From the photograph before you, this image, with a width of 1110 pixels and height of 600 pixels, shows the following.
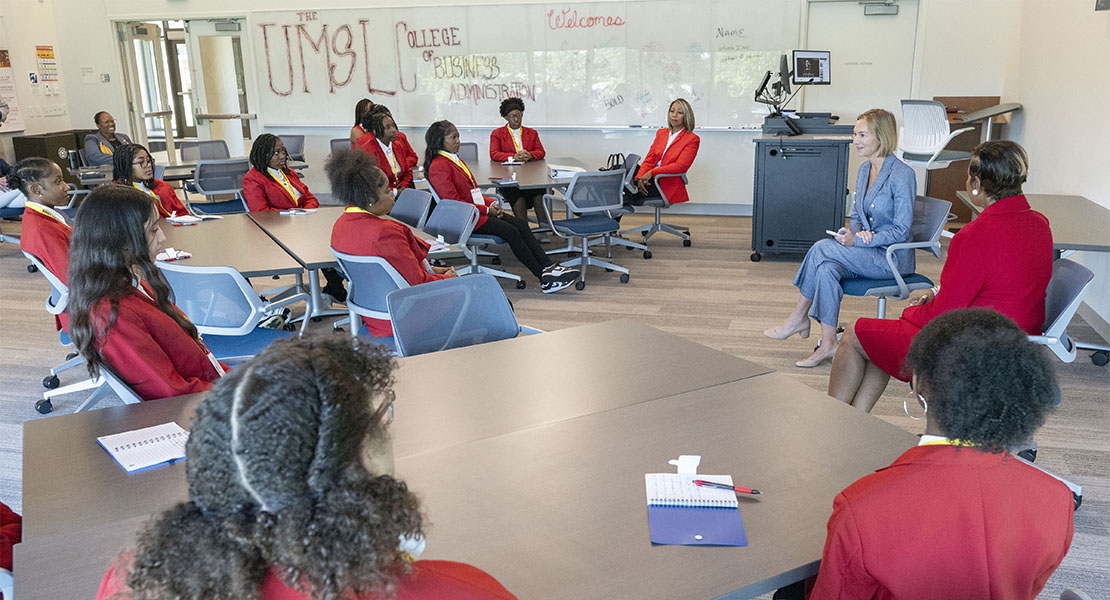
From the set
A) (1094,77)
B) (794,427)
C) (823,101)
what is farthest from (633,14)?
(794,427)

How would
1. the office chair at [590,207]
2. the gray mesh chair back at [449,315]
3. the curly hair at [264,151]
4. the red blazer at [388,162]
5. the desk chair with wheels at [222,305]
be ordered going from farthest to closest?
1. the red blazer at [388,162]
2. the office chair at [590,207]
3. the curly hair at [264,151]
4. the desk chair with wheels at [222,305]
5. the gray mesh chair back at [449,315]

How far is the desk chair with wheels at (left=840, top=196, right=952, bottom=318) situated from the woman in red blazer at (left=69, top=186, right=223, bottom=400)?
3.01 meters

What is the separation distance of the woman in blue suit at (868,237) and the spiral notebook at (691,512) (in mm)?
2653

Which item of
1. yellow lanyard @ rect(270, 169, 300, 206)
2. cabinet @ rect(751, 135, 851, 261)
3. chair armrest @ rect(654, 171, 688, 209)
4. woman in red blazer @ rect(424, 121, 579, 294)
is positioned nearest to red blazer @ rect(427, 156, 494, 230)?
woman in red blazer @ rect(424, 121, 579, 294)

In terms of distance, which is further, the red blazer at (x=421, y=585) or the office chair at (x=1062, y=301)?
the office chair at (x=1062, y=301)

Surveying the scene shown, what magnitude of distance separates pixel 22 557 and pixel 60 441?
51 cm

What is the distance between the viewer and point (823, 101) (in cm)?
830

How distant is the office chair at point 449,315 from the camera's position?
107 inches

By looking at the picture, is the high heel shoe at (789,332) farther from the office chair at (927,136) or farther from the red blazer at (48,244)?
the red blazer at (48,244)

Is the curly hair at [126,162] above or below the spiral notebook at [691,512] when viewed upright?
above

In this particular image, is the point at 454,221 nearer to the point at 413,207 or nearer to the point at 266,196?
the point at 413,207

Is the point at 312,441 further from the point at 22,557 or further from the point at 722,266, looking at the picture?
the point at 722,266

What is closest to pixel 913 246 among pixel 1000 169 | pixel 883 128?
pixel 883 128

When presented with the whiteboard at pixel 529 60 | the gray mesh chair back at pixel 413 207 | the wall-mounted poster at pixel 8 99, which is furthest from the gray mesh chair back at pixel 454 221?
the wall-mounted poster at pixel 8 99
